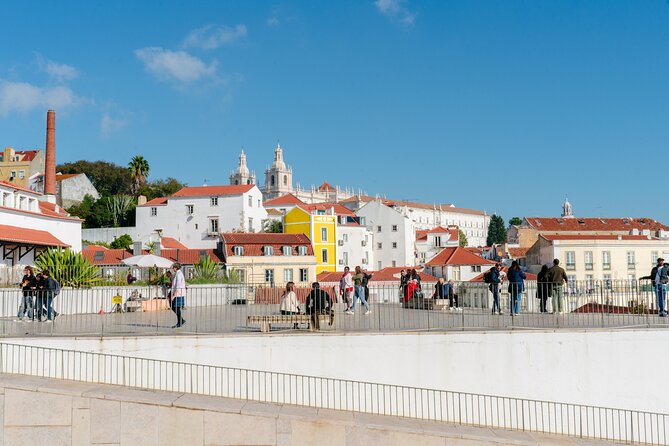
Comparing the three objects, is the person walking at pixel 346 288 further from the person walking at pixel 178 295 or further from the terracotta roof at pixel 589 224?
the terracotta roof at pixel 589 224

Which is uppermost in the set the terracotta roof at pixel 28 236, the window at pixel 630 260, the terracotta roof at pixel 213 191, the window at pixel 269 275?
the terracotta roof at pixel 213 191

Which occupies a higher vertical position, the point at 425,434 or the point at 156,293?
the point at 156,293

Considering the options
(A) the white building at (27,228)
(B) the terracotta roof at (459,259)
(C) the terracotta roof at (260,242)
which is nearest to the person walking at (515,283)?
(A) the white building at (27,228)

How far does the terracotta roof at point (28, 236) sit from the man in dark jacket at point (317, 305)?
58.5ft

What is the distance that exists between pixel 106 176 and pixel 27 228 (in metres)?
74.3

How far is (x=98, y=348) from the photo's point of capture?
1505cm

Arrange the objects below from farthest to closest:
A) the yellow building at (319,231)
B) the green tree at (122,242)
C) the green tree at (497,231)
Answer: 1. the green tree at (497,231)
2. the yellow building at (319,231)
3. the green tree at (122,242)

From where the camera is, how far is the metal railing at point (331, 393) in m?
14.4

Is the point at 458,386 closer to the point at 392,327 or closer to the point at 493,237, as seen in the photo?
the point at 392,327

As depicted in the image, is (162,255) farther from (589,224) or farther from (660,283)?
(589,224)

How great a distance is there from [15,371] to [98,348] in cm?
169

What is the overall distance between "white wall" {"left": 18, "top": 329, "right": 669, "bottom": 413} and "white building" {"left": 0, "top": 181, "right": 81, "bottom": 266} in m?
17.0

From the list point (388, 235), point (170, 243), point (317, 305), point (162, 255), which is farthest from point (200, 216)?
point (317, 305)

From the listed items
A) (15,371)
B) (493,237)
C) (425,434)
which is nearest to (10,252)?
(15,371)
